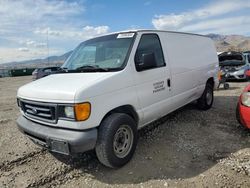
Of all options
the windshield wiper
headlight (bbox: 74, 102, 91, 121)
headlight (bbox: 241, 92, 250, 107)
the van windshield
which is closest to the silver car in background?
headlight (bbox: 241, 92, 250, 107)

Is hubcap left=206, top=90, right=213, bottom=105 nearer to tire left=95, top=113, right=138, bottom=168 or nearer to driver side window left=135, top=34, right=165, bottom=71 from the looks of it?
driver side window left=135, top=34, right=165, bottom=71

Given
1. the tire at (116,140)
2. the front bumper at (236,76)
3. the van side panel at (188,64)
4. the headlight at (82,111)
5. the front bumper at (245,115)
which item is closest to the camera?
the headlight at (82,111)

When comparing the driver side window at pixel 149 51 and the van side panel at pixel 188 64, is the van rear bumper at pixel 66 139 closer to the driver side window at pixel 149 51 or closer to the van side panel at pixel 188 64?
the driver side window at pixel 149 51

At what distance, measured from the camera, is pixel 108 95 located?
3.18 m

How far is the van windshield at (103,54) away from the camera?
3.64m

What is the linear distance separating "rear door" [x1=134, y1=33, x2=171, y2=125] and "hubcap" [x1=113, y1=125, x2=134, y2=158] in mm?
434

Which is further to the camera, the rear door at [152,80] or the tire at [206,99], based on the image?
the tire at [206,99]

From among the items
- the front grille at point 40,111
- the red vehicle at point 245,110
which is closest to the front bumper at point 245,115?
the red vehicle at point 245,110

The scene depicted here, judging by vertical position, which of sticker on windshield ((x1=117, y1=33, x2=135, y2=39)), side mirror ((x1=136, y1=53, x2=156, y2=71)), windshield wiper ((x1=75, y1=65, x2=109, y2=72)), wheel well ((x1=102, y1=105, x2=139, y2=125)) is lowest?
wheel well ((x1=102, y1=105, x2=139, y2=125))

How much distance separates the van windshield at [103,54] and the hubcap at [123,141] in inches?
39.6

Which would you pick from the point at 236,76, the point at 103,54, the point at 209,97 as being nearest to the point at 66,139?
the point at 103,54

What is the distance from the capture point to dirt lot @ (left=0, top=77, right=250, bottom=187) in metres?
3.19

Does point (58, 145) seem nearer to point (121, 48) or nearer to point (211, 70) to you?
point (121, 48)

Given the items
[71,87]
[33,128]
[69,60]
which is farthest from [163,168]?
[69,60]
